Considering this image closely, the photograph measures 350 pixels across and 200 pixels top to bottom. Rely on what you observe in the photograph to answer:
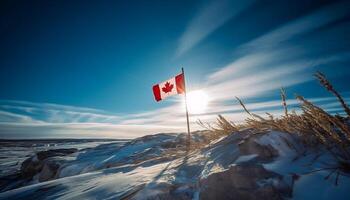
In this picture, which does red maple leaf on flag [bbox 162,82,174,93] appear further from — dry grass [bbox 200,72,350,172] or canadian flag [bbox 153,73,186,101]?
dry grass [bbox 200,72,350,172]

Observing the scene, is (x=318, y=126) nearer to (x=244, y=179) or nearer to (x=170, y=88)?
(x=244, y=179)

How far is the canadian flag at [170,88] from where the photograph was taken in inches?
320

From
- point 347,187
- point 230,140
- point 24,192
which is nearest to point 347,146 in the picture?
point 347,187

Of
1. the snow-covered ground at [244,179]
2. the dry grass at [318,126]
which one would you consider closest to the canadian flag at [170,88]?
the dry grass at [318,126]

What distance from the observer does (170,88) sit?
A: 837cm

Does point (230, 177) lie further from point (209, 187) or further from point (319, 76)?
point (319, 76)

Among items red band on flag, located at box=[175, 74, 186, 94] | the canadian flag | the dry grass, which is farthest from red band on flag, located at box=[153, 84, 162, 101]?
the dry grass

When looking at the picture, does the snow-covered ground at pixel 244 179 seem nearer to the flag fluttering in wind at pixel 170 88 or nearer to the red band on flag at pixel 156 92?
the flag fluttering in wind at pixel 170 88

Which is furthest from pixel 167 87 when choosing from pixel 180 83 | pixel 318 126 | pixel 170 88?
pixel 318 126

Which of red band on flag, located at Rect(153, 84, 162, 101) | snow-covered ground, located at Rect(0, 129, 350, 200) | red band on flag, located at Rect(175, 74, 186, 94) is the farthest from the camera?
red band on flag, located at Rect(153, 84, 162, 101)

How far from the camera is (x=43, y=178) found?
1202 centimetres

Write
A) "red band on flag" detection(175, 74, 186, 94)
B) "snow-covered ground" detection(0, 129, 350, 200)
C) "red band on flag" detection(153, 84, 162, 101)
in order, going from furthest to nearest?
"red band on flag" detection(153, 84, 162, 101) < "red band on flag" detection(175, 74, 186, 94) < "snow-covered ground" detection(0, 129, 350, 200)

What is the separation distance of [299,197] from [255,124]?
1920 millimetres

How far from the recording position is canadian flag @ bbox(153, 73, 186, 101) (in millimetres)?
8133
